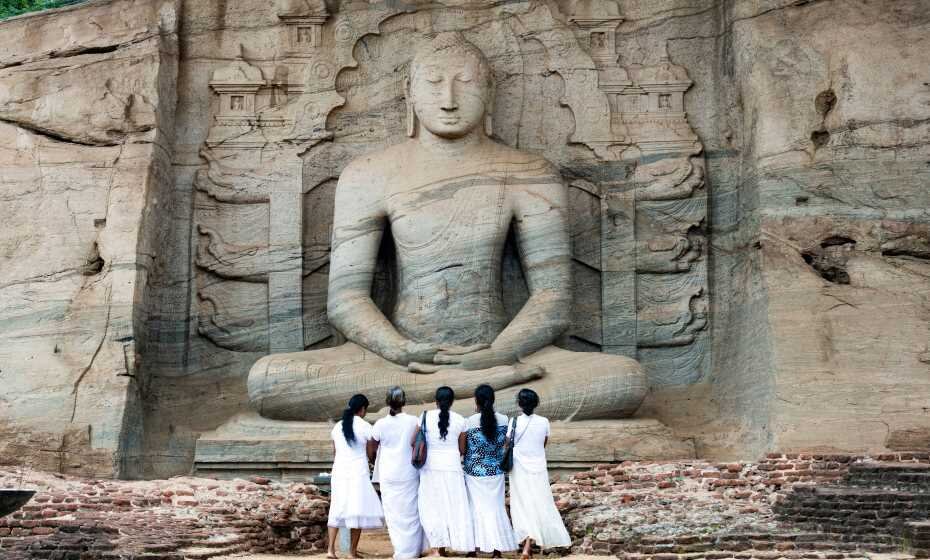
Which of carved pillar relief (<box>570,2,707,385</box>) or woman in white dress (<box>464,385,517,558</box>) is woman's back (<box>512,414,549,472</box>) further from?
carved pillar relief (<box>570,2,707,385</box>)

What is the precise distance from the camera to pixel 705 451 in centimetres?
1314

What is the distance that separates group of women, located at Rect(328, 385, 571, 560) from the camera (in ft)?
33.0

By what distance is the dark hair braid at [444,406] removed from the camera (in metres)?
10.0

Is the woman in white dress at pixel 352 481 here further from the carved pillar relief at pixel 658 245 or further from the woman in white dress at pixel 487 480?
the carved pillar relief at pixel 658 245

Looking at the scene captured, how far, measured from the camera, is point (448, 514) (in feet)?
33.2

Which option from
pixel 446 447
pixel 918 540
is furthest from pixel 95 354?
pixel 918 540

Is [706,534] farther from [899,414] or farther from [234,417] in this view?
[234,417]

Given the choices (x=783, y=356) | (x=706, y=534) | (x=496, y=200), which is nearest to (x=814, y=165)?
(x=783, y=356)

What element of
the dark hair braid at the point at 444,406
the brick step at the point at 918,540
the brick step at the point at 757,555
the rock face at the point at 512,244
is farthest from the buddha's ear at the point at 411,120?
the brick step at the point at 918,540

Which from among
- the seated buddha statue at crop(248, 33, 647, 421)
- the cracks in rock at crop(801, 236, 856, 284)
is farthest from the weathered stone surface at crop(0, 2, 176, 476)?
the cracks in rock at crop(801, 236, 856, 284)

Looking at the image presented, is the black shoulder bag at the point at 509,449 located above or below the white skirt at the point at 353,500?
above

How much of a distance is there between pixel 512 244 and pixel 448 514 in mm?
4391

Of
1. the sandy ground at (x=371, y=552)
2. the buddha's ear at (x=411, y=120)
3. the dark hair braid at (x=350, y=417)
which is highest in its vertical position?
the buddha's ear at (x=411, y=120)

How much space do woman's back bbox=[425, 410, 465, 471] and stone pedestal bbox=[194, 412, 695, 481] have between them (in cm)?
226
